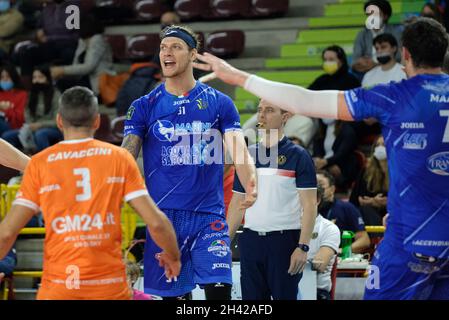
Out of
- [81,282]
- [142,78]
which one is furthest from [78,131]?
[142,78]

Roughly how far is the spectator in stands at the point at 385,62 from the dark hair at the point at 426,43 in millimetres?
7213

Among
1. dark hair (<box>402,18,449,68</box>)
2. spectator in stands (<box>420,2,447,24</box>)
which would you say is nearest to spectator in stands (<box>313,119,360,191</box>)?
spectator in stands (<box>420,2,447,24</box>)

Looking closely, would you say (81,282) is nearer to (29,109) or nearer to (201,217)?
(201,217)

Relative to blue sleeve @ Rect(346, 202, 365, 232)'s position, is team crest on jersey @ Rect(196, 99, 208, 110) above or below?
above

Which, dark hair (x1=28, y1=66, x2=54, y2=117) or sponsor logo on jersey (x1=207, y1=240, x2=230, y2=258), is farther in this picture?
dark hair (x1=28, y1=66, x2=54, y2=117)

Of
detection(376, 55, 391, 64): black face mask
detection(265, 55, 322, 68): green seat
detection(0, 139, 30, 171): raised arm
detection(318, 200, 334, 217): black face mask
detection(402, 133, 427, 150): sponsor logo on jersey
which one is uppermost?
detection(265, 55, 322, 68): green seat

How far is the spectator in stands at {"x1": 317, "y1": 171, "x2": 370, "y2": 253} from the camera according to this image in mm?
11195

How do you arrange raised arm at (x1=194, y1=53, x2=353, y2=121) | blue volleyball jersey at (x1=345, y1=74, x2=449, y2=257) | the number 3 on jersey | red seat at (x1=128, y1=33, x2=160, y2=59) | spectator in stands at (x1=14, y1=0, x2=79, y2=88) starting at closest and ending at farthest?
the number 3 on jersey → blue volleyball jersey at (x1=345, y1=74, x2=449, y2=257) → raised arm at (x1=194, y1=53, x2=353, y2=121) → spectator in stands at (x1=14, y1=0, x2=79, y2=88) → red seat at (x1=128, y1=33, x2=160, y2=59)

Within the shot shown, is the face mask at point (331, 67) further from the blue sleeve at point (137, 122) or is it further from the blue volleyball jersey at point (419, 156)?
the blue volleyball jersey at point (419, 156)

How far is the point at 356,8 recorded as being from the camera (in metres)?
16.2

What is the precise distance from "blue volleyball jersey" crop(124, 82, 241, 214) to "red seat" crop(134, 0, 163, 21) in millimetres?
9398

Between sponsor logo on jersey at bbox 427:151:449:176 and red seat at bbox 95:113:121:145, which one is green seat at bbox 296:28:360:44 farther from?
sponsor logo on jersey at bbox 427:151:449:176

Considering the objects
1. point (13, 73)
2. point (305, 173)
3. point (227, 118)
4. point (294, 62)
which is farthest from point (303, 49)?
point (227, 118)

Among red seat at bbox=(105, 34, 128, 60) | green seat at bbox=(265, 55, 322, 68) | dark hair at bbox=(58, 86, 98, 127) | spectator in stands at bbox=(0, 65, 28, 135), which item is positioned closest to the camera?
dark hair at bbox=(58, 86, 98, 127)
